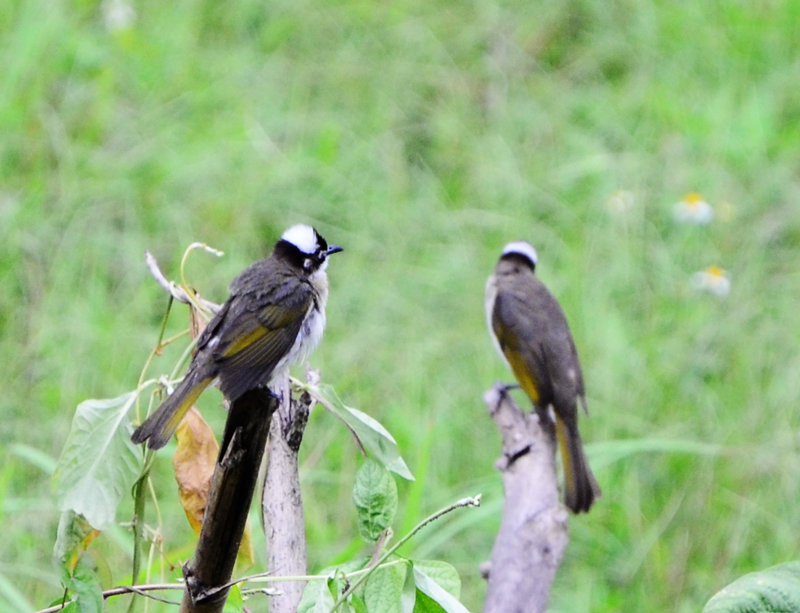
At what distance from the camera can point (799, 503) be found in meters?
4.86

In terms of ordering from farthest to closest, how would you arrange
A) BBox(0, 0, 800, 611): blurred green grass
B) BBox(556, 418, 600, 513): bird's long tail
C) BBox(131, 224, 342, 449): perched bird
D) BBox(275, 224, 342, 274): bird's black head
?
BBox(0, 0, 800, 611): blurred green grass
BBox(556, 418, 600, 513): bird's long tail
BBox(275, 224, 342, 274): bird's black head
BBox(131, 224, 342, 449): perched bird

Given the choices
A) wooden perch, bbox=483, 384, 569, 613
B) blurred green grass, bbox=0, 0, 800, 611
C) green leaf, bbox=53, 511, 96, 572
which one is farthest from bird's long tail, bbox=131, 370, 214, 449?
blurred green grass, bbox=0, 0, 800, 611

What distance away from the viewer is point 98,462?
6.31 feet

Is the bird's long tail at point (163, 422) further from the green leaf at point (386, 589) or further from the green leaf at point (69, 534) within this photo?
the green leaf at point (386, 589)

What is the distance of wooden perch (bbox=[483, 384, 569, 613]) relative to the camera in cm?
295

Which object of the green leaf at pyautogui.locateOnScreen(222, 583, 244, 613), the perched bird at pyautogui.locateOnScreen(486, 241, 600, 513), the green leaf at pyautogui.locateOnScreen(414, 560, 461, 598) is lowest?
the green leaf at pyautogui.locateOnScreen(222, 583, 244, 613)

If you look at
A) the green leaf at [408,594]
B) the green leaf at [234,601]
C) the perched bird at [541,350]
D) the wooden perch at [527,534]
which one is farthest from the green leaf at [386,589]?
the perched bird at [541,350]

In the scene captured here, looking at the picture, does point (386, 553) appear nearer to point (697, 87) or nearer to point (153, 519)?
point (153, 519)

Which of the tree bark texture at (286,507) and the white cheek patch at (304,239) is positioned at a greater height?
the white cheek patch at (304,239)

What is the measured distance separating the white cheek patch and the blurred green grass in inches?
45.3

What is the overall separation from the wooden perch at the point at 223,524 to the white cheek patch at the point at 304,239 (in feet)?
5.00

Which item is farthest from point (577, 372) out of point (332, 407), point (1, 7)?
point (1, 7)

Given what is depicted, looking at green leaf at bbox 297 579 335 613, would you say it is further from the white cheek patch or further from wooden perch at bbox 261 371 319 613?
the white cheek patch

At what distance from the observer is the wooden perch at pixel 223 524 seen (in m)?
1.78
